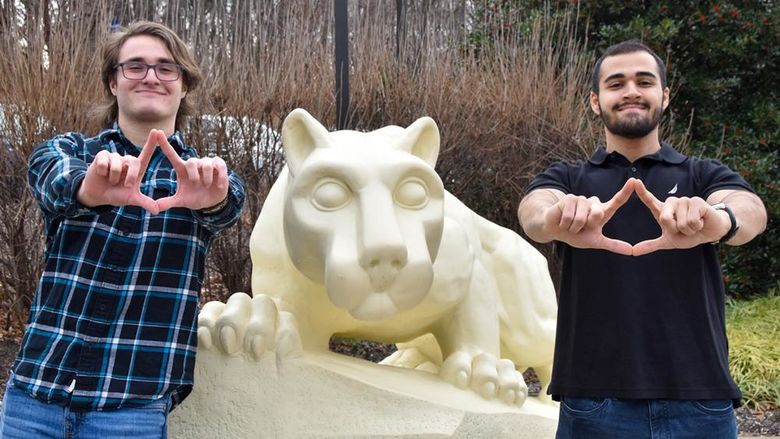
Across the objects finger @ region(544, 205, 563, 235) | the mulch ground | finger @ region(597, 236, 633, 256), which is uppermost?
finger @ region(544, 205, 563, 235)

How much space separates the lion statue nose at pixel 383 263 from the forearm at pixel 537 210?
0.92ft

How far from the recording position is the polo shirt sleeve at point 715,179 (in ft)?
5.77

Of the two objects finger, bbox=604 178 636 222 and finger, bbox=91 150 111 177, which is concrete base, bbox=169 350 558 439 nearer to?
finger, bbox=91 150 111 177

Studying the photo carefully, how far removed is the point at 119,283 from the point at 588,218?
1.02m

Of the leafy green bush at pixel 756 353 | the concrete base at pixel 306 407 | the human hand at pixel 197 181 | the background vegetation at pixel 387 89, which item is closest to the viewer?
the human hand at pixel 197 181

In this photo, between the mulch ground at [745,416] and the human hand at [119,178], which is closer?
the human hand at [119,178]

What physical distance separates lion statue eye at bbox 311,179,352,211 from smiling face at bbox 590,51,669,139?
0.66m

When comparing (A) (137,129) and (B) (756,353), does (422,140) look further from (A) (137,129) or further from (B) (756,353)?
(B) (756,353)

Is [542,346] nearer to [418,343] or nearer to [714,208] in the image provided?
[418,343]

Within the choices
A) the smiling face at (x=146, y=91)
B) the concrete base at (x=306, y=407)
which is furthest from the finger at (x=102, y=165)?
the concrete base at (x=306, y=407)

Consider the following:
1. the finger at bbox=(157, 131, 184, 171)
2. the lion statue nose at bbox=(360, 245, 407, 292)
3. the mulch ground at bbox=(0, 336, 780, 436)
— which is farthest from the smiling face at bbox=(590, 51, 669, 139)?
the mulch ground at bbox=(0, 336, 780, 436)

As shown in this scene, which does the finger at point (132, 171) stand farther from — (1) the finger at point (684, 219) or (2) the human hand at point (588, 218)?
(1) the finger at point (684, 219)

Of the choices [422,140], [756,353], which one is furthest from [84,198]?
[756,353]

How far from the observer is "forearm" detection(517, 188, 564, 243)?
1.67 m
